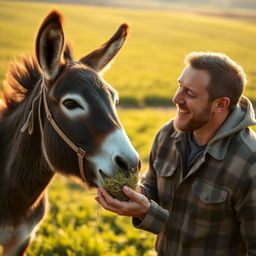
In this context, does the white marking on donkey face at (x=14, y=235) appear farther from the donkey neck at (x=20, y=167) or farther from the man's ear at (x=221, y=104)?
the man's ear at (x=221, y=104)

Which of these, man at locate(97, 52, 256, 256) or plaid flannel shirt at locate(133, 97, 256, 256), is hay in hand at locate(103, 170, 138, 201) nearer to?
man at locate(97, 52, 256, 256)

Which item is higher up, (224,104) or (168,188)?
(224,104)

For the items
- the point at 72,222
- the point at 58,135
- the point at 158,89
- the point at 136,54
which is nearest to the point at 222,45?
the point at 136,54

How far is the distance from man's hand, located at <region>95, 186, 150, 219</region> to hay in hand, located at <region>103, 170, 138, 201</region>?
0.03 m

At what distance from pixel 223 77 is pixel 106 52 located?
109 cm

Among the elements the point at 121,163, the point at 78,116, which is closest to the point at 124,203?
the point at 121,163

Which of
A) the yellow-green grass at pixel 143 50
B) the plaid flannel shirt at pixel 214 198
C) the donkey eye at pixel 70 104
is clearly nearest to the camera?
the donkey eye at pixel 70 104

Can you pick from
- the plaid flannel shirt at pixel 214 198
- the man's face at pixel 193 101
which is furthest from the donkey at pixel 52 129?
the plaid flannel shirt at pixel 214 198

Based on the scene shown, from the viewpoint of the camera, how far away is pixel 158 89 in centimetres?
1727

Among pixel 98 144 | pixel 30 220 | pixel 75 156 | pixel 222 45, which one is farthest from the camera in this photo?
→ pixel 222 45

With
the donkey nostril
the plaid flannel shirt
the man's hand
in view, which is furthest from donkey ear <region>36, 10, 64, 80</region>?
the plaid flannel shirt

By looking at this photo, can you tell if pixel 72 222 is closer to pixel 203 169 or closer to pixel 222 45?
pixel 203 169

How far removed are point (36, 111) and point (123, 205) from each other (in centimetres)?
117

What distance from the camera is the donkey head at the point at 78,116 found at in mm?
2510
